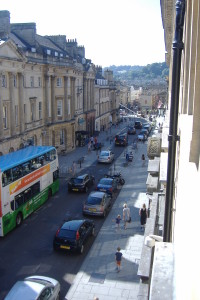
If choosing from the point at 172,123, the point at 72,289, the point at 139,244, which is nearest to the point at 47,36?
the point at 139,244

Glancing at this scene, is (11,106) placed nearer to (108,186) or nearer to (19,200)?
(108,186)

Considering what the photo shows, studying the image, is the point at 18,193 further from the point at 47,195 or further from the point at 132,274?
the point at 132,274

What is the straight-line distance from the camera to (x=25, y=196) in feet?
69.2

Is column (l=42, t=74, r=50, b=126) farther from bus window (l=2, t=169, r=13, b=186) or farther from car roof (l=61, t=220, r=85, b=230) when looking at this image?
car roof (l=61, t=220, r=85, b=230)

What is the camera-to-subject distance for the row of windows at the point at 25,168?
18583 mm

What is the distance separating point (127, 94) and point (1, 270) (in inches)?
4369

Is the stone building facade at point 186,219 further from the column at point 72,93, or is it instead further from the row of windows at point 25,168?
the column at point 72,93

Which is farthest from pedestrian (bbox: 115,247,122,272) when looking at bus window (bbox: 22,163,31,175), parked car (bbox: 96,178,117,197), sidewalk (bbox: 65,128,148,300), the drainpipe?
parked car (bbox: 96,178,117,197)

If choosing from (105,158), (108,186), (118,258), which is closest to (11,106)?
(105,158)

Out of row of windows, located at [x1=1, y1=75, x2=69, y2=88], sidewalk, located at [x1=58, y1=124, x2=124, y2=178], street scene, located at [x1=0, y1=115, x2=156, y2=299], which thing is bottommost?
street scene, located at [x1=0, y1=115, x2=156, y2=299]

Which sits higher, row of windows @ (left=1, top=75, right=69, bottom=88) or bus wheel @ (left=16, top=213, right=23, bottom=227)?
row of windows @ (left=1, top=75, right=69, bottom=88)

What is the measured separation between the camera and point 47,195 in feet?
83.7

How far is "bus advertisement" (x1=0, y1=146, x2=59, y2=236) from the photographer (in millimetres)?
18562

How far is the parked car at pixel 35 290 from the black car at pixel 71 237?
151 inches
